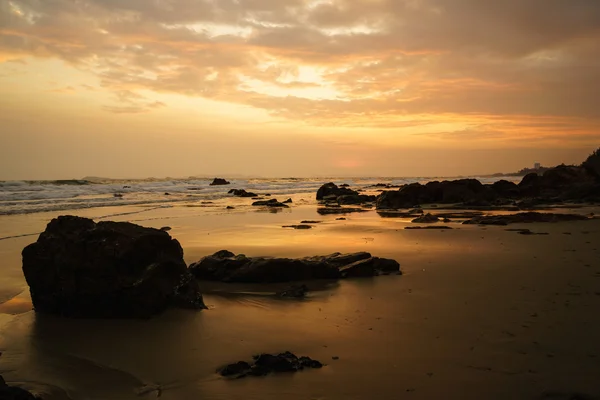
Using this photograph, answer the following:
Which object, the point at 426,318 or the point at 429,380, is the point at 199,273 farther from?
the point at 429,380

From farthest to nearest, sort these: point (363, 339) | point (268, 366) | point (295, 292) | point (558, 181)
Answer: point (558, 181) → point (295, 292) → point (363, 339) → point (268, 366)

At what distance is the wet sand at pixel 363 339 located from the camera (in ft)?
13.1

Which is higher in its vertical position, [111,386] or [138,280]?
[138,280]

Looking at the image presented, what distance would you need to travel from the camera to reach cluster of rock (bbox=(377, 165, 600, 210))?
26891 millimetres

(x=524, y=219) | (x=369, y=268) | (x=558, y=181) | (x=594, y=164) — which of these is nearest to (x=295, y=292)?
(x=369, y=268)

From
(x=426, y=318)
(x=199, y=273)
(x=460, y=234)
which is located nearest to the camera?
(x=426, y=318)

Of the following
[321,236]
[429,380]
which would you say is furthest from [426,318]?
[321,236]

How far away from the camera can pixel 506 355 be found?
4523mm

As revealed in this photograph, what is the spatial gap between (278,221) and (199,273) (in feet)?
34.1

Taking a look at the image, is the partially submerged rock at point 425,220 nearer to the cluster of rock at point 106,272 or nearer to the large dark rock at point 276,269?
the large dark rock at point 276,269

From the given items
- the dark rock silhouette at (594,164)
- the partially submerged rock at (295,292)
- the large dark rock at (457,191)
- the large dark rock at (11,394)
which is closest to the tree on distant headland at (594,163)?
the dark rock silhouette at (594,164)

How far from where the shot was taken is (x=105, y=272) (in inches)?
254

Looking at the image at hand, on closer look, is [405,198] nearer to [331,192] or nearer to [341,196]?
[341,196]

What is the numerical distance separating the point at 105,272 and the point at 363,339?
3.75 m
